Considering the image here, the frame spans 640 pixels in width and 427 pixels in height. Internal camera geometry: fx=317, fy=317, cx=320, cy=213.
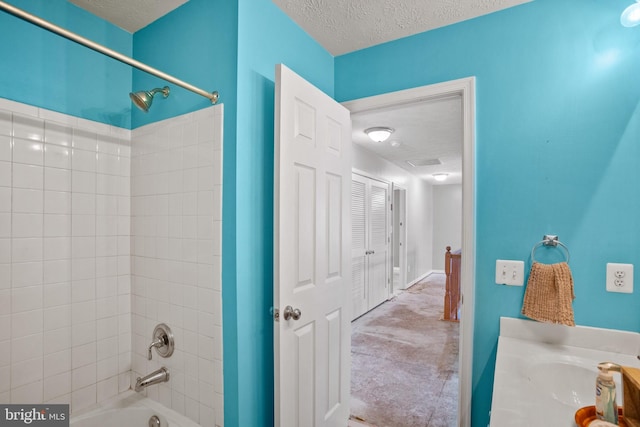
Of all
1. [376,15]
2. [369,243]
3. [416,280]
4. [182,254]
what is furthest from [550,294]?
[416,280]

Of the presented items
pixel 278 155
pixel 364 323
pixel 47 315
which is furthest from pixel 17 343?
pixel 364 323

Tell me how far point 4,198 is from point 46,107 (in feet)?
1.52

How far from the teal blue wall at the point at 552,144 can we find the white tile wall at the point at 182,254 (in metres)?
1.30

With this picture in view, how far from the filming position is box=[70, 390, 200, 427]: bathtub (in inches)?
61.4

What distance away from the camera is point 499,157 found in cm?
160

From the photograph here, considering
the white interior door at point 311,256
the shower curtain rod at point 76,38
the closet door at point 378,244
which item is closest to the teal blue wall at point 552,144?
the white interior door at point 311,256

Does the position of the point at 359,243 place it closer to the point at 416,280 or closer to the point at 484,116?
the point at 484,116

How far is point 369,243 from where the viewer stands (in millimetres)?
4578

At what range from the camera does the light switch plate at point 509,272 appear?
5.06 ft

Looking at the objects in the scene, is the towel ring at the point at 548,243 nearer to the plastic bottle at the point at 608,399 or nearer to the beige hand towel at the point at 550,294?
the beige hand towel at the point at 550,294

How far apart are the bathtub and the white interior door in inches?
23.6

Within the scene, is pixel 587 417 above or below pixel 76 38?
below

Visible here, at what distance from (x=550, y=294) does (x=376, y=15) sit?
1608mm

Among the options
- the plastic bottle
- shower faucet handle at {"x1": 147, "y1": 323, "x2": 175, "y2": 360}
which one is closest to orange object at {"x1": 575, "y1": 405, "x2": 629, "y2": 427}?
the plastic bottle
